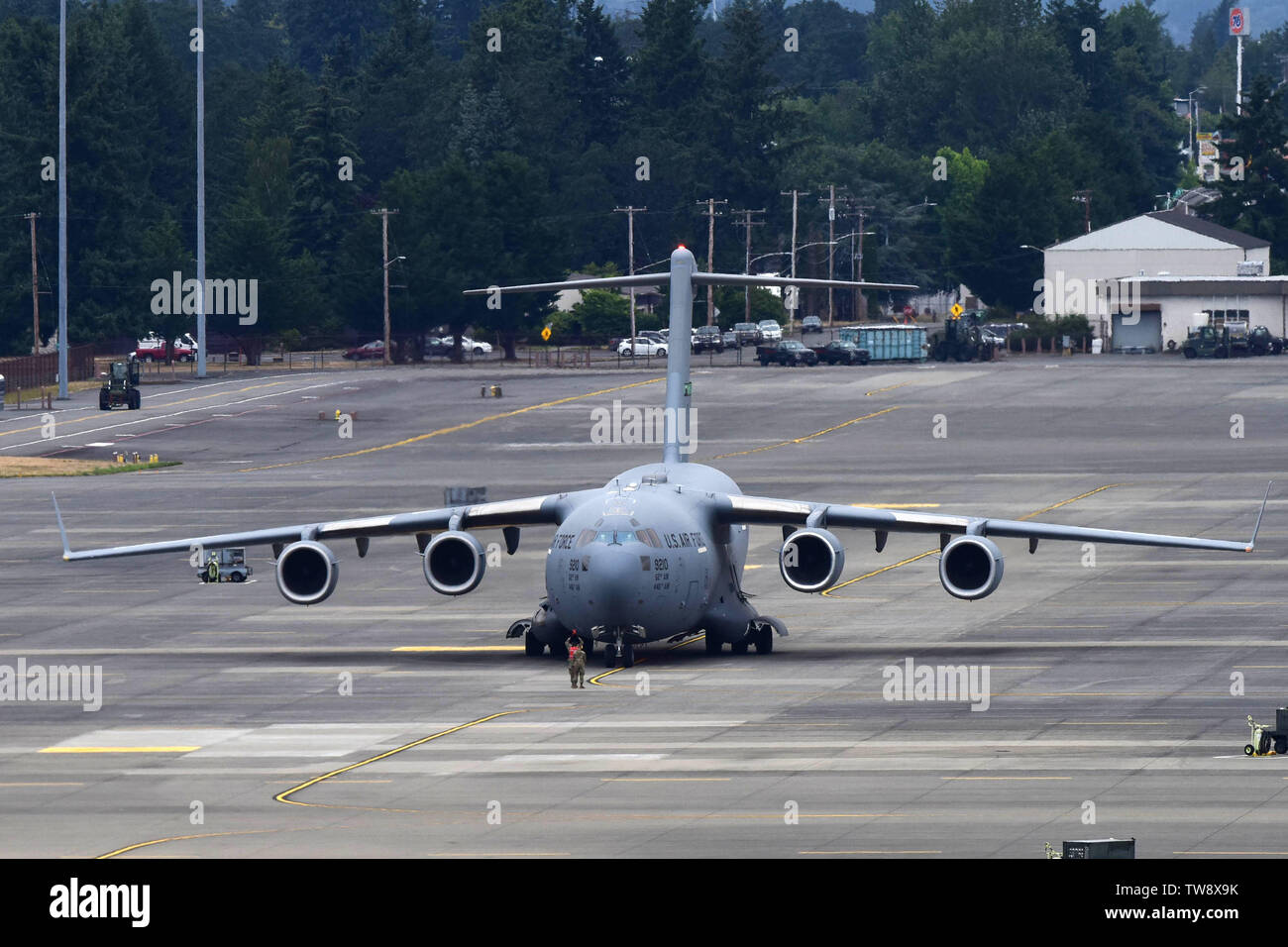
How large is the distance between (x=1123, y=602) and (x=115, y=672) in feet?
85.3

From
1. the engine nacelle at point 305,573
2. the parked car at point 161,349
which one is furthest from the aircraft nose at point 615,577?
the parked car at point 161,349

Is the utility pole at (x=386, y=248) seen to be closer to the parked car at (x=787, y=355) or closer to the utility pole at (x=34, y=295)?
the utility pole at (x=34, y=295)

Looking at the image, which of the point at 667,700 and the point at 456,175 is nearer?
the point at 667,700

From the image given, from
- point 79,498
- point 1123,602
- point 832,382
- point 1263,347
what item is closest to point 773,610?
point 1123,602

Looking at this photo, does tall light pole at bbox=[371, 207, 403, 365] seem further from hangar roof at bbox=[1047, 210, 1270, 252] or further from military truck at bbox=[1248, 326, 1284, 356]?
military truck at bbox=[1248, 326, 1284, 356]

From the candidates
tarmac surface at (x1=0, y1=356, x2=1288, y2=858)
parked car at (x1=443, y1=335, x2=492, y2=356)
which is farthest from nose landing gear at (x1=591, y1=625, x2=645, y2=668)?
parked car at (x1=443, y1=335, x2=492, y2=356)

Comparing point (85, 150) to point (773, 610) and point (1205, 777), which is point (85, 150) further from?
point (1205, 777)

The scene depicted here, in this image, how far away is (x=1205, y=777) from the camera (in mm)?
33062

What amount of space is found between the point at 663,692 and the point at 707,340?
13597cm

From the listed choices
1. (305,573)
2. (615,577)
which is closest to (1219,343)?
(615,577)

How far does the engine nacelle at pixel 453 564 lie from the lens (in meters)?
44.9

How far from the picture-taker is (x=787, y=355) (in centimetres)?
A: 15538

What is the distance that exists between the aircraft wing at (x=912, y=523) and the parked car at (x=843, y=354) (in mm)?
109336

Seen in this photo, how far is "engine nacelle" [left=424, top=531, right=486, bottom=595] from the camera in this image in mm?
44938
